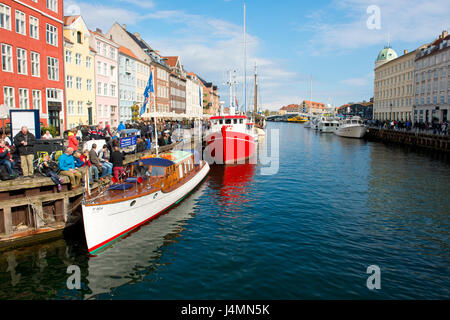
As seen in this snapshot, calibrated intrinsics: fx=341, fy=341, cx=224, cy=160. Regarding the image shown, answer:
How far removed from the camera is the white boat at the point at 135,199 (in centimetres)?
1255

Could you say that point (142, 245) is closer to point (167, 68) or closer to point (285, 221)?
point (285, 221)

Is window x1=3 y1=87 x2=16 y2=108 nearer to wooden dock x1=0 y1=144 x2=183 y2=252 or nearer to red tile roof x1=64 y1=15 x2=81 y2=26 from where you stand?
red tile roof x1=64 y1=15 x2=81 y2=26

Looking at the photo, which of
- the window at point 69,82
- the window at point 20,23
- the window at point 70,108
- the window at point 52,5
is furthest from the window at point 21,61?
the window at point 70,108

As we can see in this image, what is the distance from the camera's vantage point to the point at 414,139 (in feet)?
176

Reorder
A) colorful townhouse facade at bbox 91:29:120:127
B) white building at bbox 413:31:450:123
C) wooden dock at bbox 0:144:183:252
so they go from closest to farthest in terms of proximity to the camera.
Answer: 1. wooden dock at bbox 0:144:183:252
2. colorful townhouse facade at bbox 91:29:120:127
3. white building at bbox 413:31:450:123

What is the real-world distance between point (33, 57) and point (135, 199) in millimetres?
23067

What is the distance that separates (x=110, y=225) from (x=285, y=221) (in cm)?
806

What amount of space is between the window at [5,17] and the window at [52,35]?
5245 mm

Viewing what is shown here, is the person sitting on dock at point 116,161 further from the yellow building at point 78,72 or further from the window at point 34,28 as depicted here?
the yellow building at point 78,72

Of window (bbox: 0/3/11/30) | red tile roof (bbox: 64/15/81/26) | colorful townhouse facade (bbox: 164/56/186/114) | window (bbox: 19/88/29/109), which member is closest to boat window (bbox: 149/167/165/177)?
window (bbox: 19/88/29/109)

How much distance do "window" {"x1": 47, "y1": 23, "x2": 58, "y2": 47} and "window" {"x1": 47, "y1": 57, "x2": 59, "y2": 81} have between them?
1.53 meters

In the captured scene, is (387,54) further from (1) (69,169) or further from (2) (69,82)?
(1) (69,169)

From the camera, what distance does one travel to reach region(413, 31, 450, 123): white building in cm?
6519

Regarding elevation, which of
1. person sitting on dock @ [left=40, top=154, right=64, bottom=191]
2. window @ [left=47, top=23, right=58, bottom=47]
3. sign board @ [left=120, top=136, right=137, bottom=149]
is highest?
window @ [left=47, top=23, right=58, bottom=47]
